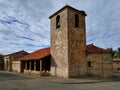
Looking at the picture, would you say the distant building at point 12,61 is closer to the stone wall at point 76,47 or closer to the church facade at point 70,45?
the church facade at point 70,45

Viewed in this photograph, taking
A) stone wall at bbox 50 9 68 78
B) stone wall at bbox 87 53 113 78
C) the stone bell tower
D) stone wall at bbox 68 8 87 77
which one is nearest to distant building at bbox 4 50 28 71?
stone wall at bbox 50 9 68 78

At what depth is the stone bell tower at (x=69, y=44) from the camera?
21.4 meters

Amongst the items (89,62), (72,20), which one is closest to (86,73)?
(89,62)

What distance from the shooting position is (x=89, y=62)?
904 inches

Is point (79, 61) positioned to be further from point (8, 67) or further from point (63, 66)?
point (8, 67)

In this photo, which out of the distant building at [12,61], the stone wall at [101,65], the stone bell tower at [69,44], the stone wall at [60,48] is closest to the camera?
the stone bell tower at [69,44]

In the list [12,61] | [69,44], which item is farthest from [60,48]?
[12,61]

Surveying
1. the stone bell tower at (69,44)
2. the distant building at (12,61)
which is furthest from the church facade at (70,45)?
the distant building at (12,61)

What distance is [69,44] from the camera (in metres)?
21.4

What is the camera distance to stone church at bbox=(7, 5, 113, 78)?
21469 millimetres

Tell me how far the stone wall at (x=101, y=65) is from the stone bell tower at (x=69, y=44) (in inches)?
37.0

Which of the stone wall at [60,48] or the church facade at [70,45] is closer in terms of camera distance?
the church facade at [70,45]

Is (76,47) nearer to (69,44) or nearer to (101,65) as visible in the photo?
(69,44)

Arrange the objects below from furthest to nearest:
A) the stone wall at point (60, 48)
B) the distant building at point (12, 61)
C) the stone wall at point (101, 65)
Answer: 1. the distant building at point (12, 61)
2. the stone wall at point (101, 65)
3. the stone wall at point (60, 48)
